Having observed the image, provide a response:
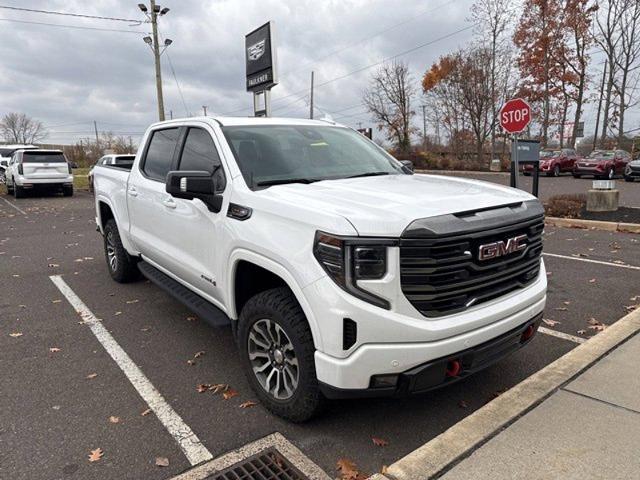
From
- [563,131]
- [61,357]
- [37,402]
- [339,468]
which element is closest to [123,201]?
[61,357]

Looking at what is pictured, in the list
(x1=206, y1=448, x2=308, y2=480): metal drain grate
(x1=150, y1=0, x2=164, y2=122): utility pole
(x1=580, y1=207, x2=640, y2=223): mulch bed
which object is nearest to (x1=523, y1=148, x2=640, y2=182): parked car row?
(x1=580, y1=207, x2=640, y2=223): mulch bed

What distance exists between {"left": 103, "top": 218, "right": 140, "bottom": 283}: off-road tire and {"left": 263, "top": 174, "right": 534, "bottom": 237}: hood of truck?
342 centimetres

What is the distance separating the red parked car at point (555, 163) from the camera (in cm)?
2777

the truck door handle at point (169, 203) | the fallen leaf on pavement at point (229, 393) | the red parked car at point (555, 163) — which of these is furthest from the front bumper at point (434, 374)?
the red parked car at point (555, 163)

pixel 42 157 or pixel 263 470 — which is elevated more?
pixel 42 157

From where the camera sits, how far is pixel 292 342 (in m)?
2.79

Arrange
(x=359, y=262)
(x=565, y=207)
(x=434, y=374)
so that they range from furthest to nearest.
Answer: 1. (x=565, y=207)
2. (x=434, y=374)
3. (x=359, y=262)

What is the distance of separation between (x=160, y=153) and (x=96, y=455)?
2.88 m

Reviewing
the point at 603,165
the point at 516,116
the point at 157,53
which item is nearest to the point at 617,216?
the point at 516,116

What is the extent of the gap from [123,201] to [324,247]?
12.1 ft

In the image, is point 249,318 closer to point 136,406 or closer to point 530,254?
point 136,406

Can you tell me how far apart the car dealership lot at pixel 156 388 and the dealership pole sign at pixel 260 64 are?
10669 mm

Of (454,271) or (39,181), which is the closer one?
(454,271)

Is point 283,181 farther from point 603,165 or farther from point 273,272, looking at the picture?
point 603,165
